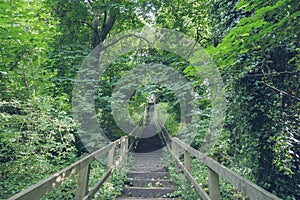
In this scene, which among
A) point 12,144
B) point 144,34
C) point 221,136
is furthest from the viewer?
point 144,34

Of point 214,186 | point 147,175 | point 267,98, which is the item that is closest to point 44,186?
point 214,186

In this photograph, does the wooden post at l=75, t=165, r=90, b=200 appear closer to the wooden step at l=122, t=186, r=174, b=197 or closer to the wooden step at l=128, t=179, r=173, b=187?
the wooden step at l=122, t=186, r=174, b=197

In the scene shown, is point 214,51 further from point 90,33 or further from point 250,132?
point 90,33

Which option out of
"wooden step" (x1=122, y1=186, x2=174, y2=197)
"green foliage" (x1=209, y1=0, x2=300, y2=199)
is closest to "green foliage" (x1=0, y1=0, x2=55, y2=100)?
"wooden step" (x1=122, y1=186, x2=174, y2=197)

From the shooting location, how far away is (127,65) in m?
8.91

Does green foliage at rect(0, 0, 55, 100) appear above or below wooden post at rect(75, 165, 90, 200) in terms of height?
above

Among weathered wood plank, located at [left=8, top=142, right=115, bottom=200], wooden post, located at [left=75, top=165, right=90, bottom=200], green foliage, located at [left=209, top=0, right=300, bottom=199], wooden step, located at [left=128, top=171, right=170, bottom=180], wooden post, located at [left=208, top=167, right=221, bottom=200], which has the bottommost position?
wooden step, located at [left=128, top=171, right=170, bottom=180]

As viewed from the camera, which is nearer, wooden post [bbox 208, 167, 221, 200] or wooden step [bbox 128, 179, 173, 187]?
wooden post [bbox 208, 167, 221, 200]

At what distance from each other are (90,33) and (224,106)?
25.1ft

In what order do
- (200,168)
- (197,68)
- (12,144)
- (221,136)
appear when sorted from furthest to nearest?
(200,168)
(221,136)
(12,144)
(197,68)

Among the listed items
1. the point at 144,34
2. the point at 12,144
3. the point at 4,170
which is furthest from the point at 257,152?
the point at 144,34

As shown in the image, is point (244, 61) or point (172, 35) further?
point (172, 35)

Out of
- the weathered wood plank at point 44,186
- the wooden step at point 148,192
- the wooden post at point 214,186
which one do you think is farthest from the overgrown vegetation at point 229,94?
the weathered wood plank at point 44,186

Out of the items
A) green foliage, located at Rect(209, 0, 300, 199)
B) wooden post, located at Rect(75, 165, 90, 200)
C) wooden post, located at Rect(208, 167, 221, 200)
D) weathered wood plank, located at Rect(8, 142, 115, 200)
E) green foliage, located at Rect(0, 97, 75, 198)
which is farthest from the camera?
green foliage, located at Rect(0, 97, 75, 198)
